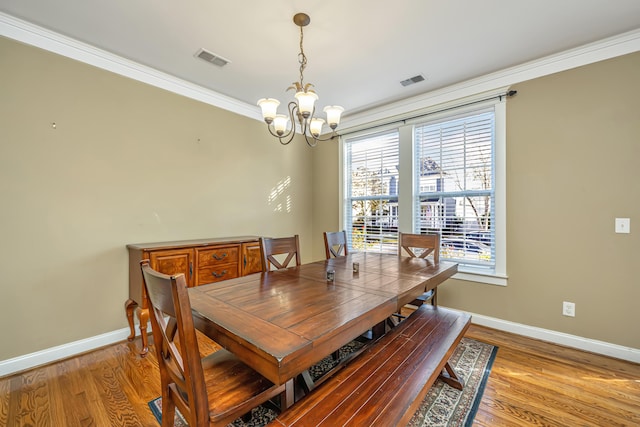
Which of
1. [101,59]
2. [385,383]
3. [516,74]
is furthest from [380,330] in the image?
[101,59]

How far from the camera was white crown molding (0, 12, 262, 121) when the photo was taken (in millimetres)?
2117

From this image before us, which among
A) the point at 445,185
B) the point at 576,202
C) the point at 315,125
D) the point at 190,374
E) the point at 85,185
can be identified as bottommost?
the point at 190,374

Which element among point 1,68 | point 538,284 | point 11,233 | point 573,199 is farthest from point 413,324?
point 1,68

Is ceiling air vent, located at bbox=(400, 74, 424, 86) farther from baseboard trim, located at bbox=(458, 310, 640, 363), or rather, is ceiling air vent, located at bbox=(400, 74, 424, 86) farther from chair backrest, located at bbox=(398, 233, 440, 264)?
baseboard trim, located at bbox=(458, 310, 640, 363)

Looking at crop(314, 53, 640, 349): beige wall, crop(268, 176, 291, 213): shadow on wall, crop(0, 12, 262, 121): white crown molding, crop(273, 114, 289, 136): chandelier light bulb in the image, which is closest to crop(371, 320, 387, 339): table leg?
crop(314, 53, 640, 349): beige wall

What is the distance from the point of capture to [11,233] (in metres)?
2.10

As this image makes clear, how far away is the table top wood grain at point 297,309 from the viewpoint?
99 centimetres

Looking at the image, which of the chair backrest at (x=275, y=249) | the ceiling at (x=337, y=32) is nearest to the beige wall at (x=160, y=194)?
the ceiling at (x=337, y=32)

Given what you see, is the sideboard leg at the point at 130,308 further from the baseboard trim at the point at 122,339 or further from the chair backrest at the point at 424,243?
the chair backrest at the point at 424,243

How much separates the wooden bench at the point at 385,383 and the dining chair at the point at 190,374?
202mm

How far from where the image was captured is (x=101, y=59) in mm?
2496

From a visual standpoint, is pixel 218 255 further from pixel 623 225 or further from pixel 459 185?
pixel 623 225

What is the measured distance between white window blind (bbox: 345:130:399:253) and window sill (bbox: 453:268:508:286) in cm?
91

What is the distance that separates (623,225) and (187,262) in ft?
12.7
